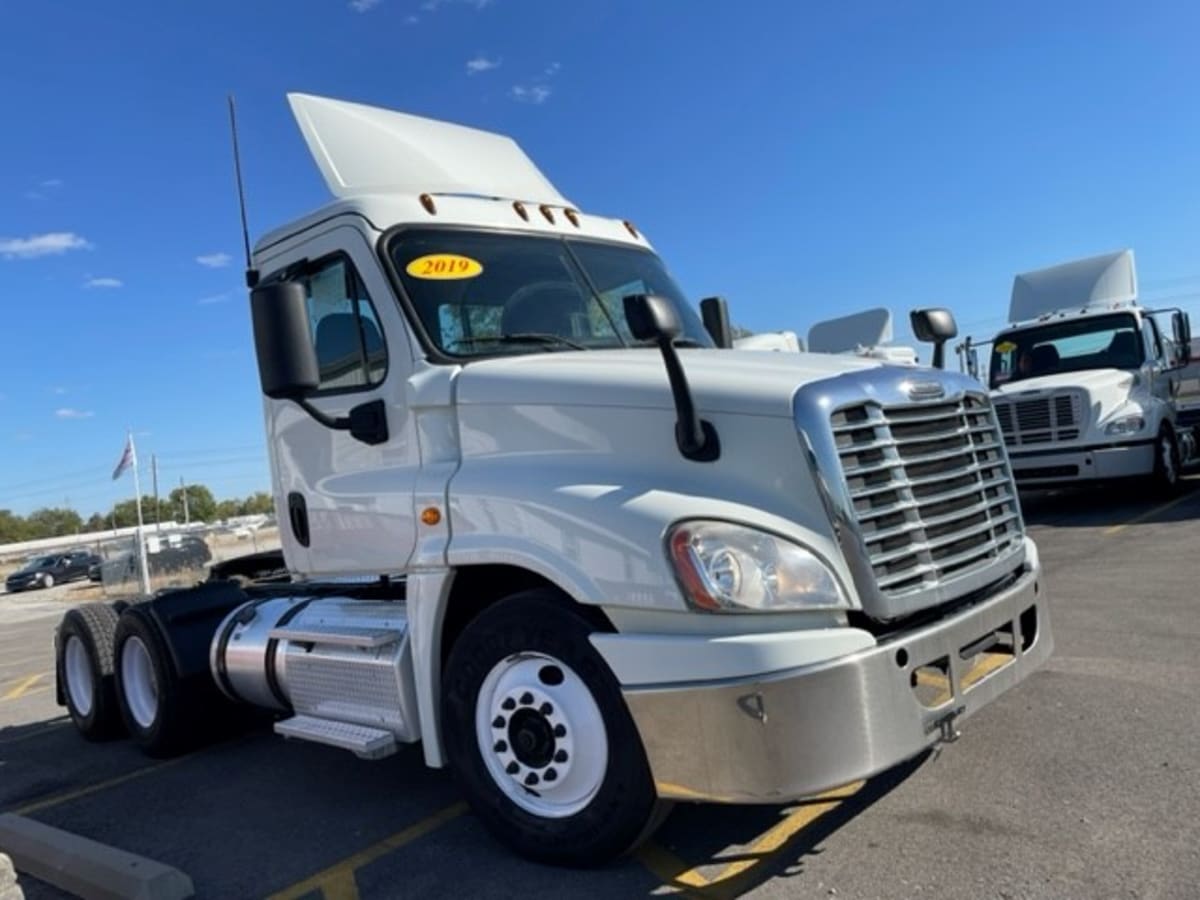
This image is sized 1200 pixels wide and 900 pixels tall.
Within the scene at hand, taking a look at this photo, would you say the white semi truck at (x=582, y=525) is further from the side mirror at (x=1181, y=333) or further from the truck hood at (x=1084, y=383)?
the side mirror at (x=1181, y=333)

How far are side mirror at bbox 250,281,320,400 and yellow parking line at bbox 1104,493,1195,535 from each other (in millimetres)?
9702

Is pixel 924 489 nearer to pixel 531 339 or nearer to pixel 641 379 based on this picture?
pixel 641 379

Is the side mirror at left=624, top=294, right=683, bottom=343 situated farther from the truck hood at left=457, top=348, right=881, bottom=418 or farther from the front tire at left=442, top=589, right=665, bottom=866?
the front tire at left=442, top=589, right=665, bottom=866

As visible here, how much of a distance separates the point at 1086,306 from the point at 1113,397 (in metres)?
2.28

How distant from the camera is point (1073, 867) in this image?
317 cm

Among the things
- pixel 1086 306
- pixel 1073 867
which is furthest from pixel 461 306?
pixel 1086 306

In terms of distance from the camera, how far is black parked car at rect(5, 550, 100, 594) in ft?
133

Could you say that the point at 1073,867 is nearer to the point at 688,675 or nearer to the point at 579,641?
the point at 688,675

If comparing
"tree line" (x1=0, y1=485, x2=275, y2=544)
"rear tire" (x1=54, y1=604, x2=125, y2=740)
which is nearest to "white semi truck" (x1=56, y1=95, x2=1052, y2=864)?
"rear tire" (x1=54, y1=604, x2=125, y2=740)

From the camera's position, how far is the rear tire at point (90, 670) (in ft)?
20.6

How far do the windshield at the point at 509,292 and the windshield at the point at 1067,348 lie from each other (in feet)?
35.1

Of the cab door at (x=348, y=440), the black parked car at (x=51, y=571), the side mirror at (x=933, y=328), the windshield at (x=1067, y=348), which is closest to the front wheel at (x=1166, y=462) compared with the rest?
the windshield at (x=1067, y=348)

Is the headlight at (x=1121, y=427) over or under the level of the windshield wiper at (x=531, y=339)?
under

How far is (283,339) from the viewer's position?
366cm
